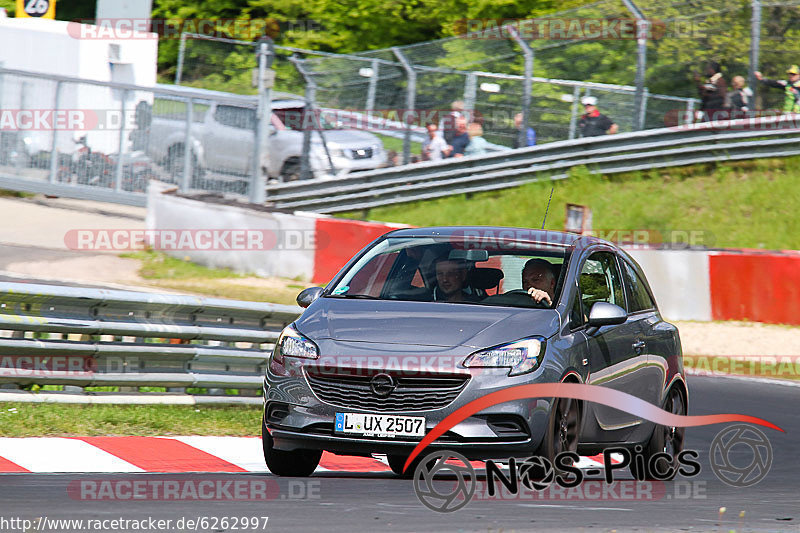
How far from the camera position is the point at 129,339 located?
1017 centimetres

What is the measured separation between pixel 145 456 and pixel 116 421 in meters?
1.04

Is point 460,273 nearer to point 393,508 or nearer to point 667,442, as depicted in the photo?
point 393,508

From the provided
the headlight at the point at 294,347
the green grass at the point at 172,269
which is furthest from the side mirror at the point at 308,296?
the green grass at the point at 172,269

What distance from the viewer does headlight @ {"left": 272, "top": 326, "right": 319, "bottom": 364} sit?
265 inches

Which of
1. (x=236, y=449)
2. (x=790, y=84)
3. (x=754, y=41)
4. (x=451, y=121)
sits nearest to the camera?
(x=236, y=449)

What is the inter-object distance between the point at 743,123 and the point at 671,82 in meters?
1.57

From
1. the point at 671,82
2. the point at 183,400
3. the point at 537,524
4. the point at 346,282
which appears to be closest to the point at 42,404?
the point at 183,400

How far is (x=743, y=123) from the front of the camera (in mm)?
21594

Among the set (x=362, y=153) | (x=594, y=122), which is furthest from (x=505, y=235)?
(x=362, y=153)

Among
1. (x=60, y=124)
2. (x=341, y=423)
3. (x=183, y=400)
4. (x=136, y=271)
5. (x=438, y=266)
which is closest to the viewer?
(x=341, y=423)

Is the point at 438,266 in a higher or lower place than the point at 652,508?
higher

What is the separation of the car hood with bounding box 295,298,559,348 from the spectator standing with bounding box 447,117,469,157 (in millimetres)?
15949

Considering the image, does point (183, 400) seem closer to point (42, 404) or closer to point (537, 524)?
point (42, 404)

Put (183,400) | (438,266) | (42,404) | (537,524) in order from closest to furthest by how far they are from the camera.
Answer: (537,524) < (438,266) < (42,404) < (183,400)
